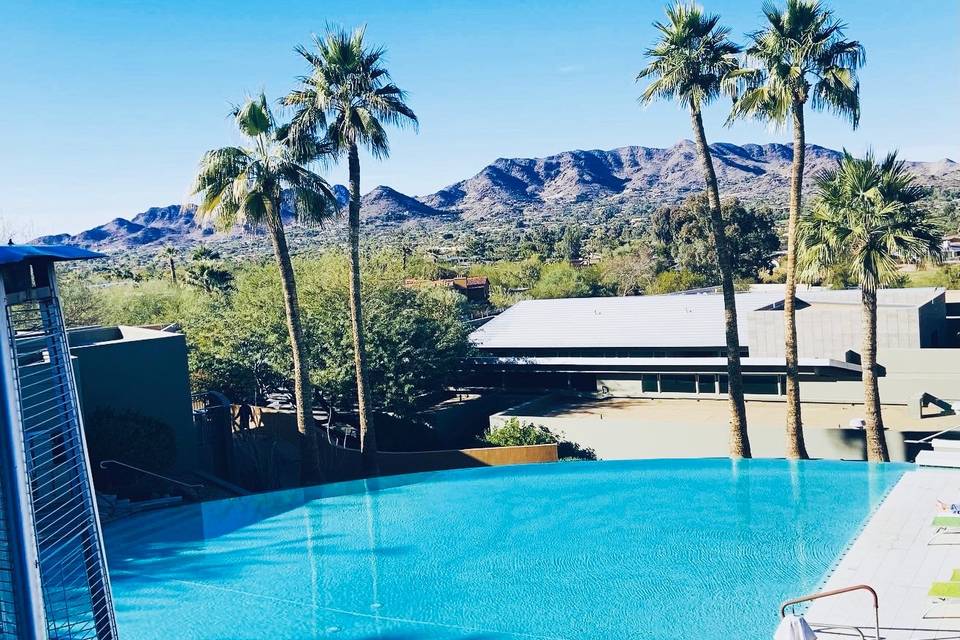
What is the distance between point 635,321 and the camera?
103 ft

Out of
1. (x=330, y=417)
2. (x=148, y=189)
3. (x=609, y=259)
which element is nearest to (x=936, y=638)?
(x=330, y=417)

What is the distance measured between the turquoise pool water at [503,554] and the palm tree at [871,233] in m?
2.61

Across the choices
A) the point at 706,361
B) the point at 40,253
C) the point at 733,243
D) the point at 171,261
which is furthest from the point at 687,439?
the point at 171,261

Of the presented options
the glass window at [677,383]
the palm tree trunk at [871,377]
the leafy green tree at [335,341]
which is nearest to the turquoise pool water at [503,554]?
the palm tree trunk at [871,377]

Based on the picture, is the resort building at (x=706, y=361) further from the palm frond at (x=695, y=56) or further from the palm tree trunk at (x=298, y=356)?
the palm frond at (x=695, y=56)

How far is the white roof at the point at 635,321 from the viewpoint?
29.9 metres

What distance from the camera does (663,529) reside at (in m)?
16.6

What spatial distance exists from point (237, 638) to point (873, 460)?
15.0 meters

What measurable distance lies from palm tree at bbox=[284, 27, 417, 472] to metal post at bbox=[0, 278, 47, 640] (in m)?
17.5

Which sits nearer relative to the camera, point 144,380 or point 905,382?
point 144,380

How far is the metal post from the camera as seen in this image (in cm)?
447

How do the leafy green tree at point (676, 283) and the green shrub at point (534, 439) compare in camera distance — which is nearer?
the green shrub at point (534, 439)

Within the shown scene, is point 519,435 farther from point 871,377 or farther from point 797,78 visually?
point 797,78

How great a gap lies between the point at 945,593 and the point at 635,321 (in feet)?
69.7
